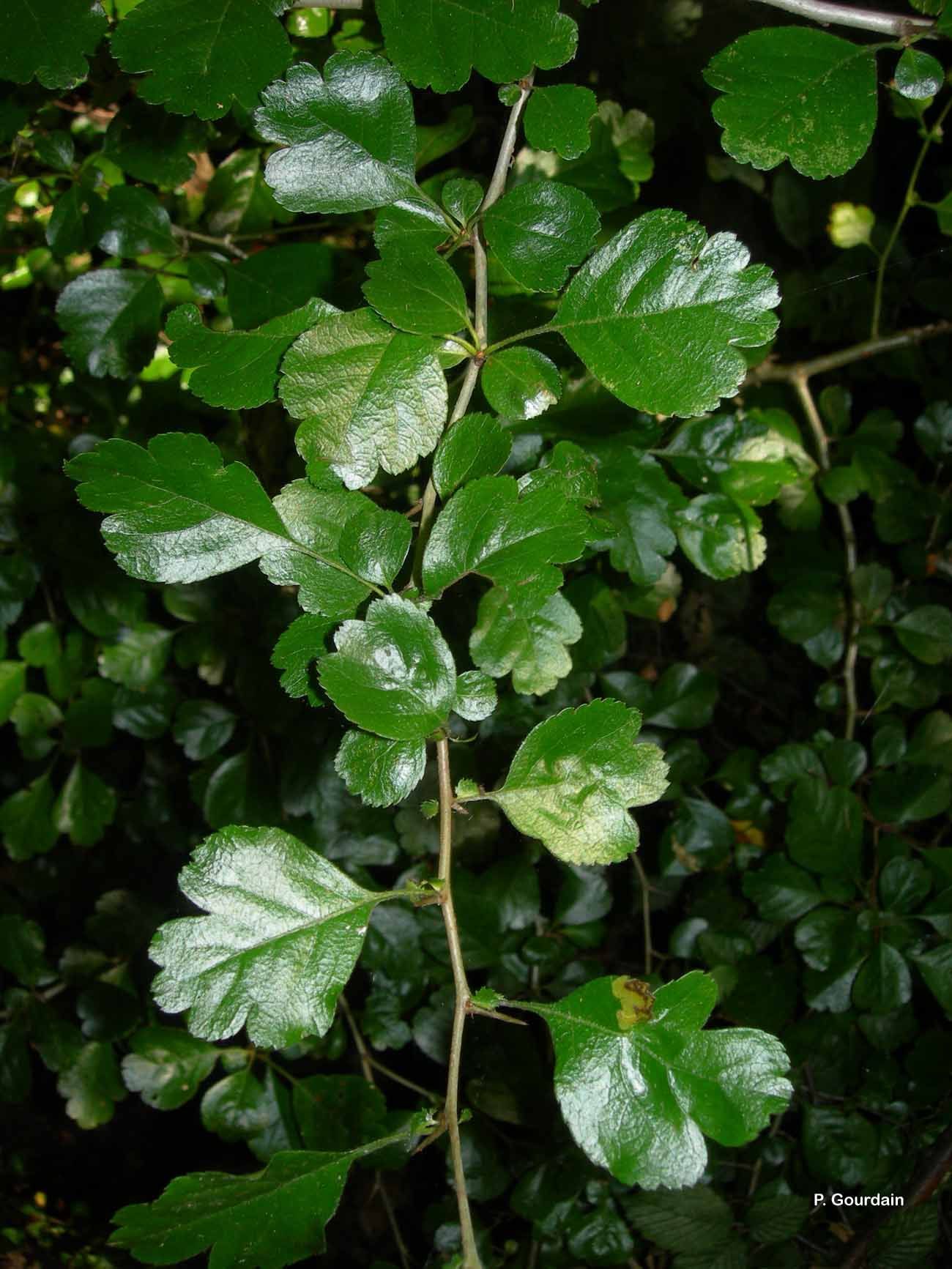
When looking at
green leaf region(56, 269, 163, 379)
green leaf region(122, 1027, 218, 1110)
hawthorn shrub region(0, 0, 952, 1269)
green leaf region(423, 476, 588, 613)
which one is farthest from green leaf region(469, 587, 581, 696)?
green leaf region(122, 1027, 218, 1110)

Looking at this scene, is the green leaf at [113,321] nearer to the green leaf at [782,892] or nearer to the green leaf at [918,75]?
the green leaf at [918,75]

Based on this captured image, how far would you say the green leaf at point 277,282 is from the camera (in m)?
0.95

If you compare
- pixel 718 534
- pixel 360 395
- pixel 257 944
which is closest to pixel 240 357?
pixel 360 395

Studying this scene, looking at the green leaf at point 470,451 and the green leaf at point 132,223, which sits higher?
the green leaf at point 132,223

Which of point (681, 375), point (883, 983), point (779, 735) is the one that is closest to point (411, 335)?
point (681, 375)

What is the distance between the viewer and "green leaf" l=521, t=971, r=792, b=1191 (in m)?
0.62

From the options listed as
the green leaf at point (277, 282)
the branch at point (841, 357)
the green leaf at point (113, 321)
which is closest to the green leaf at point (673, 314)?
the green leaf at point (277, 282)

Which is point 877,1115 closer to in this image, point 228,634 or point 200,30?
point 228,634

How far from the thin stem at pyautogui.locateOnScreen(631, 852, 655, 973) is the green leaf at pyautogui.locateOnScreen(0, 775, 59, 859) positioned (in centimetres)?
96

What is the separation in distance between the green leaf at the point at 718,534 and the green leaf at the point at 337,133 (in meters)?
0.60

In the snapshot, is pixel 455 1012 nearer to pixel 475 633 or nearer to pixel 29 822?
pixel 475 633

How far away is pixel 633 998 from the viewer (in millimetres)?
689

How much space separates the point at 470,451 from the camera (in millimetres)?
659

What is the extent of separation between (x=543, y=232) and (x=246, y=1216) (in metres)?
0.73
